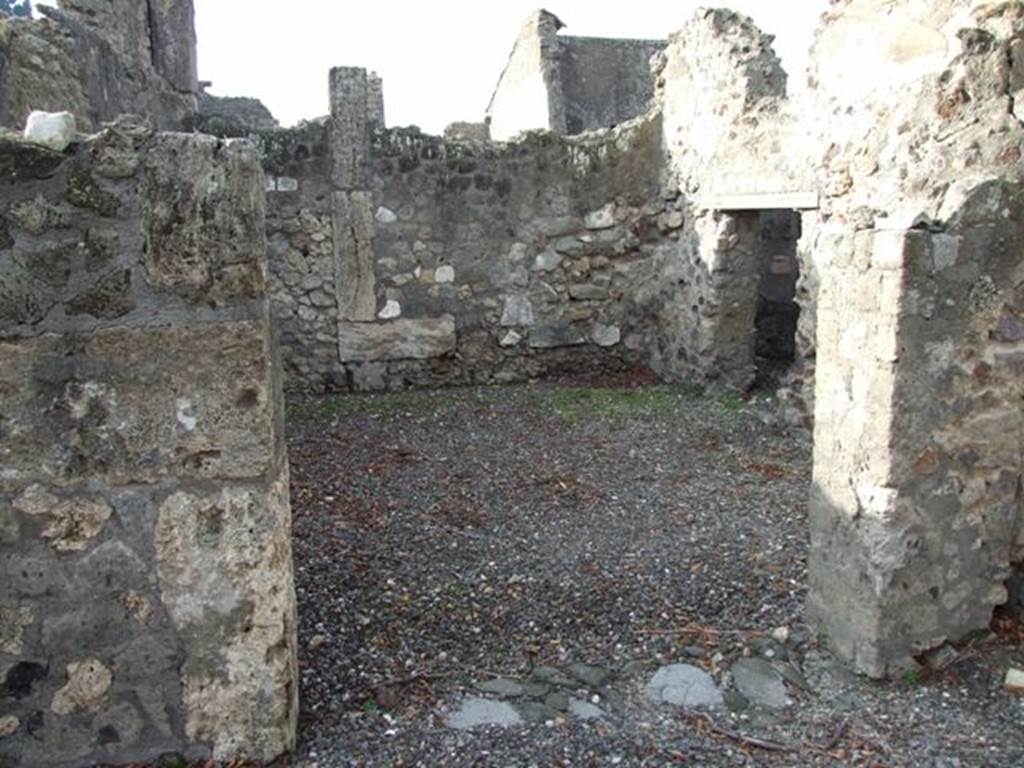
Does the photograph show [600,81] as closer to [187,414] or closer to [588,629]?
[588,629]

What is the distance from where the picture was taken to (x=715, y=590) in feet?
12.1

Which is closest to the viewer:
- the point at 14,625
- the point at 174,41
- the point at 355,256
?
the point at 14,625

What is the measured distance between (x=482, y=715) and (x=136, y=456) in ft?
4.49

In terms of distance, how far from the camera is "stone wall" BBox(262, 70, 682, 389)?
7781 mm

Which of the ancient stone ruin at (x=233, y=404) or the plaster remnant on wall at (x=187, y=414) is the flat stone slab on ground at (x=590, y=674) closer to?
the ancient stone ruin at (x=233, y=404)

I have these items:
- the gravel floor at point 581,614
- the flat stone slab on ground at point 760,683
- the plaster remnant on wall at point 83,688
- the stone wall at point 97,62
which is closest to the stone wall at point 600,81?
the stone wall at point 97,62

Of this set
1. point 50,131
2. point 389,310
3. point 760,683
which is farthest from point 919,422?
point 389,310

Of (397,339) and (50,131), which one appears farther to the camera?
(397,339)

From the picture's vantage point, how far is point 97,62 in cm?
627

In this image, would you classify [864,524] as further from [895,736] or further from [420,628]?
[420,628]

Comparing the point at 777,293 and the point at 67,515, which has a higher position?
the point at 777,293

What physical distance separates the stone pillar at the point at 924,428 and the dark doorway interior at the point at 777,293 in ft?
19.8

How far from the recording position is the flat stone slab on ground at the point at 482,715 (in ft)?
8.93

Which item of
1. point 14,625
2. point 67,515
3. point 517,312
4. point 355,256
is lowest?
point 14,625
